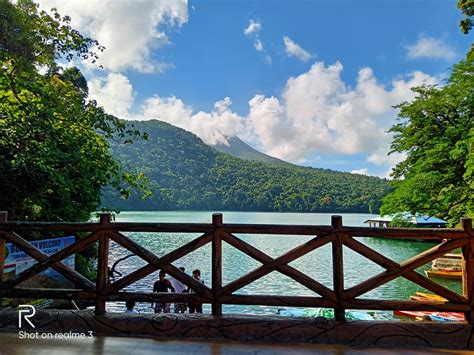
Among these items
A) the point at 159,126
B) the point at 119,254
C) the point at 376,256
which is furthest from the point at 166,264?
the point at 159,126

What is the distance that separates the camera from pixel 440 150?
1656cm

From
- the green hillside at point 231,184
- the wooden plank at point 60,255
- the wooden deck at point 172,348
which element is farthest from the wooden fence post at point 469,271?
the green hillside at point 231,184

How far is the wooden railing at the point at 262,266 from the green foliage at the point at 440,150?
13426 millimetres

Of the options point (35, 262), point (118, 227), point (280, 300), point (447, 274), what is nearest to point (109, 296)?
point (118, 227)

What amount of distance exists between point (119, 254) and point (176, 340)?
84.5 feet

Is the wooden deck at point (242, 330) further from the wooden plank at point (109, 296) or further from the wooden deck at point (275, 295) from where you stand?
the wooden plank at point (109, 296)

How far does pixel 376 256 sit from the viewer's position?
11.1 feet

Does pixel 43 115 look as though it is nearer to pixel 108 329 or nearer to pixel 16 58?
pixel 16 58

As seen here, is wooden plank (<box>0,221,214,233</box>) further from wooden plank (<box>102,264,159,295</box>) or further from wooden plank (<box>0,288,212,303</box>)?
wooden plank (<box>0,288,212,303</box>)

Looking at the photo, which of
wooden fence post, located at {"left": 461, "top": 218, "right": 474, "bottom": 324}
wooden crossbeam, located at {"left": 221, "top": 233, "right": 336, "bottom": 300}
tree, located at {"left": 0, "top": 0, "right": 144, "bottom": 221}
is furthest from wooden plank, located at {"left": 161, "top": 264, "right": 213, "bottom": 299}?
tree, located at {"left": 0, "top": 0, "right": 144, "bottom": 221}

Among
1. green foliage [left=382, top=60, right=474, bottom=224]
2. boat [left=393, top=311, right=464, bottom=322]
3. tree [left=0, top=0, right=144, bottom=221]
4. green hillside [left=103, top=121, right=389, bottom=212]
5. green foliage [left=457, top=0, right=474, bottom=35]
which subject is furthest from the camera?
green hillside [left=103, top=121, right=389, bottom=212]

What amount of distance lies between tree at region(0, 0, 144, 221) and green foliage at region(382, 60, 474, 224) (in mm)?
13997

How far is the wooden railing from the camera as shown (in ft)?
11.0

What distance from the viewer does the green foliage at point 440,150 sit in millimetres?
15594
